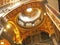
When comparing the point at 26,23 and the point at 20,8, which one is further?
the point at 26,23

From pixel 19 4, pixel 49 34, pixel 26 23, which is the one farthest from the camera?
pixel 26 23

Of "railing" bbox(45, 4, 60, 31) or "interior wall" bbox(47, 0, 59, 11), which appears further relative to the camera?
"interior wall" bbox(47, 0, 59, 11)

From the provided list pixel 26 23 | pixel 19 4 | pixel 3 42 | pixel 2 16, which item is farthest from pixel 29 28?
pixel 2 16

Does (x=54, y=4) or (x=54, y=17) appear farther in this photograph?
(x=54, y=4)

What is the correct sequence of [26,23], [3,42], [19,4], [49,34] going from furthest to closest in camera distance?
[26,23], [49,34], [3,42], [19,4]

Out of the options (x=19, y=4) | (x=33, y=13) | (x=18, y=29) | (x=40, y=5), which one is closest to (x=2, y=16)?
(x=19, y=4)

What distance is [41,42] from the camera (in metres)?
11.7

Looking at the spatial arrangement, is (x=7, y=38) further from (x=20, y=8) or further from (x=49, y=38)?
(x=49, y=38)

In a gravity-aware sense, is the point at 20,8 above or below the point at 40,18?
above

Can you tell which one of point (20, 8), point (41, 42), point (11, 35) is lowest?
point (41, 42)

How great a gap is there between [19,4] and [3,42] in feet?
8.44

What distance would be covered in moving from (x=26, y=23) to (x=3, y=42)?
7.39ft

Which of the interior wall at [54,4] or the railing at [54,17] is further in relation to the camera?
the interior wall at [54,4]

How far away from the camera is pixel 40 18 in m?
11.9
